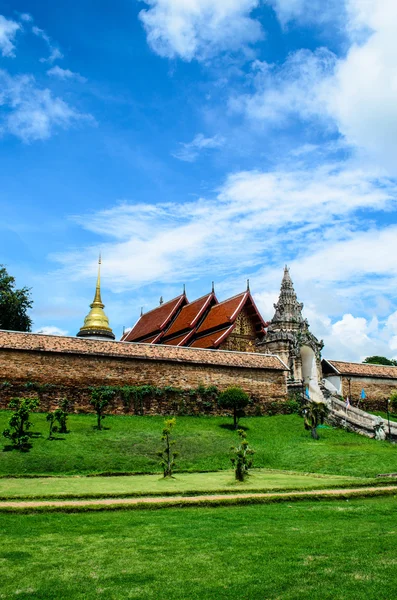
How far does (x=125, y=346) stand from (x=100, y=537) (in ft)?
70.6

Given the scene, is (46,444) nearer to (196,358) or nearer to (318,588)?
(196,358)

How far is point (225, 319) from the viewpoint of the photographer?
1457 inches

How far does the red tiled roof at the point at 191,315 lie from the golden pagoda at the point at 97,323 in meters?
7.20

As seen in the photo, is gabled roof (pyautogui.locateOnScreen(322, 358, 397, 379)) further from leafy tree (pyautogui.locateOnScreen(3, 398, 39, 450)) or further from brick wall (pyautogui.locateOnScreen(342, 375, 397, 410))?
leafy tree (pyautogui.locateOnScreen(3, 398, 39, 450))

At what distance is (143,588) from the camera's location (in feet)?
18.7

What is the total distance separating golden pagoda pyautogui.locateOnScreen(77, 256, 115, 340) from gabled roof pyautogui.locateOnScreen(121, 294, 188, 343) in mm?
1960

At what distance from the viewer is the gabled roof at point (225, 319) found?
1442 inches

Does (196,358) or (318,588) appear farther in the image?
(196,358)

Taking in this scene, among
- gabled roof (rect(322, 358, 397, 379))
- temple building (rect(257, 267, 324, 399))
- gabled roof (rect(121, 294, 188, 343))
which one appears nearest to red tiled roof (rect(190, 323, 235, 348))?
temple building (rect(257, 267, 324, 399))

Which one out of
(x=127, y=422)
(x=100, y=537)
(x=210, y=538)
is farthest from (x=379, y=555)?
(x=127, y=422)

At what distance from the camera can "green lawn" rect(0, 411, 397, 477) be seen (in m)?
18.8

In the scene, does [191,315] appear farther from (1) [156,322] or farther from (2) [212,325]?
(1) [156,322]

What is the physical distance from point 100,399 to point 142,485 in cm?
1056

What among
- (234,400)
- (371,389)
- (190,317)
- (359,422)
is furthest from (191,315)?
(359,422)
